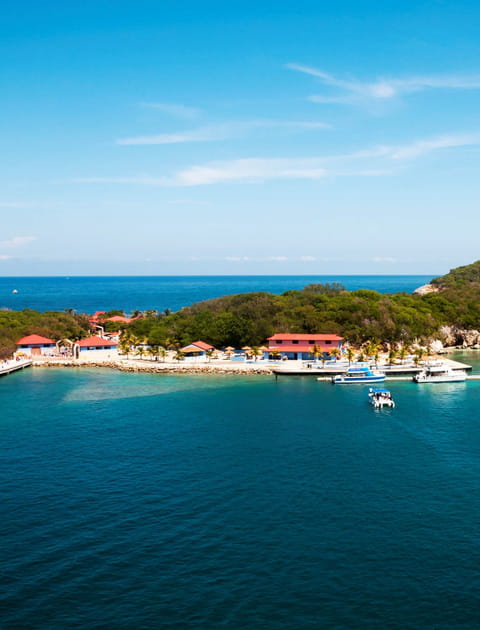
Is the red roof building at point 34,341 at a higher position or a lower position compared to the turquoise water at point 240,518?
higher

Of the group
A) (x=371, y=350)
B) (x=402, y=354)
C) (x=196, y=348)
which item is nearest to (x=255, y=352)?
(x=196, y=348)

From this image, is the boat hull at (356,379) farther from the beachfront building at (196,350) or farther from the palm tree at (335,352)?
the beachfront building at (196,350)

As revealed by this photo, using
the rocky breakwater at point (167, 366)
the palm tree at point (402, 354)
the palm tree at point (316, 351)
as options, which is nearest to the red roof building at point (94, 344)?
the rocky breakwater at point (167, 366)

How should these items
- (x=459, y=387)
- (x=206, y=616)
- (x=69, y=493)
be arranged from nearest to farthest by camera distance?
(x=206, y=616) < (x=69, y=493) < (x=459, y=387)

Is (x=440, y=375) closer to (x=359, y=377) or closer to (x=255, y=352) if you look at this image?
(x=359, y=377)

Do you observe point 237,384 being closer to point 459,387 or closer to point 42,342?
point 459,387

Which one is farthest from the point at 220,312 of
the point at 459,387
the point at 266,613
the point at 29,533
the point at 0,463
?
the point at 266,613

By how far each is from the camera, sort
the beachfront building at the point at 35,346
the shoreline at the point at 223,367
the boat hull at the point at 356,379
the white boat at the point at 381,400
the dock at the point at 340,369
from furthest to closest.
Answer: the beachfront building at the point at 35,346 → the shoreline at the point at 223,367 → the dock at the point at 340,369 → the boat hull at the point at 356,379 → the white boat at the point at 381,400

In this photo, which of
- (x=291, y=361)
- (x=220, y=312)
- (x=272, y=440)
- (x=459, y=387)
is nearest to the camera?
(x=272, y=440)

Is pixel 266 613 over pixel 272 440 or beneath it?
beneath
